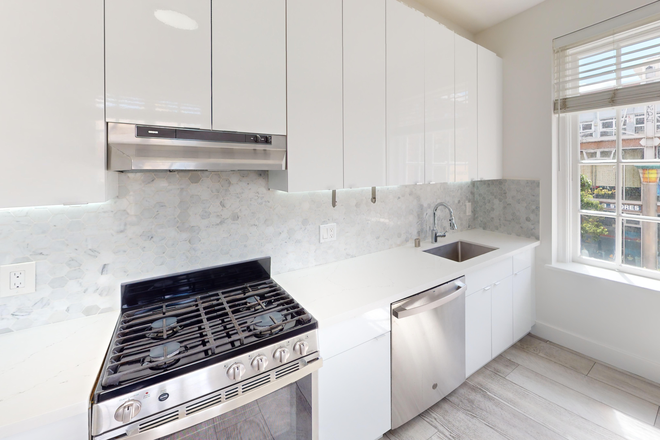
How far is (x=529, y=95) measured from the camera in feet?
8.46

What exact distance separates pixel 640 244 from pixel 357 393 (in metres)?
2.36

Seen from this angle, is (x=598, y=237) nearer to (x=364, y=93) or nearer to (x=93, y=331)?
(x=364, y=93)

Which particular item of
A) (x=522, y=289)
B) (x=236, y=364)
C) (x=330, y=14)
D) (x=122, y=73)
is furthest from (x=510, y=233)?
(x=122, y=73)

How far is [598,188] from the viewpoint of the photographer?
238 cm

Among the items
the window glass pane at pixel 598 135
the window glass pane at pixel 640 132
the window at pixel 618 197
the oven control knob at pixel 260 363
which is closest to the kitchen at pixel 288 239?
the oven control knob at pixel 260 363

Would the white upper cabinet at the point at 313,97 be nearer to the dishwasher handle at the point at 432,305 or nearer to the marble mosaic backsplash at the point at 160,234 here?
the marble mosaic backsplash at the point at 160,234

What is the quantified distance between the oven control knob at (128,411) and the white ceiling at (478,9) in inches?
118

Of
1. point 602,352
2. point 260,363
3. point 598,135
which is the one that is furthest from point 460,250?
point 260,363

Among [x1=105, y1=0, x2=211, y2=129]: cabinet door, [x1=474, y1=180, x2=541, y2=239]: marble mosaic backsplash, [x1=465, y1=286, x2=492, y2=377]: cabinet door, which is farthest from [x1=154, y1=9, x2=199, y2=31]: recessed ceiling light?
[x1=474, y1=180, x2=541, y2=239]: marble mosaic backsplash

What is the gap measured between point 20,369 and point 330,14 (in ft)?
6.27

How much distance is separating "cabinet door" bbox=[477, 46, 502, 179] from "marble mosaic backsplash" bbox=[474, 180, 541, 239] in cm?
17

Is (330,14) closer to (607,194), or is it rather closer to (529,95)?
(529,95)

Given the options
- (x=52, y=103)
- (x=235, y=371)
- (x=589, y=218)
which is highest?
(x=52, y=103)

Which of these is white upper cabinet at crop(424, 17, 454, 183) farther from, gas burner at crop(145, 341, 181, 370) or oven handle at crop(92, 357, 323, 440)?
gas burner at crop(145, 341, 181, 370)
